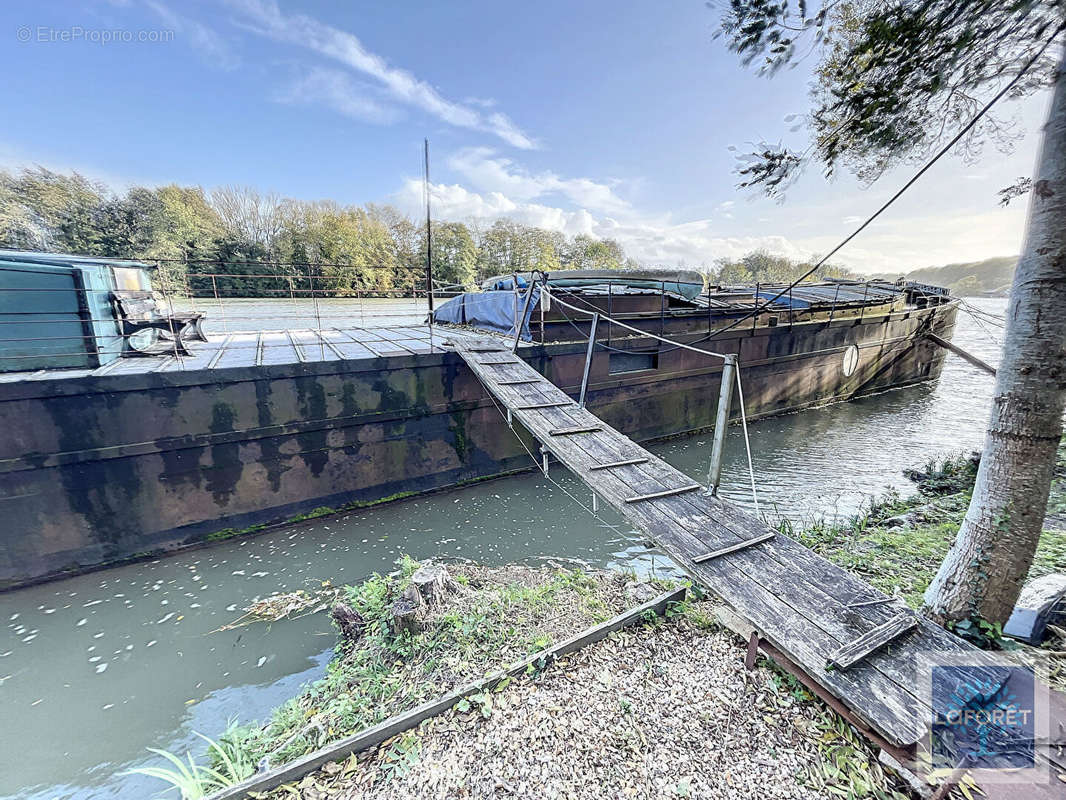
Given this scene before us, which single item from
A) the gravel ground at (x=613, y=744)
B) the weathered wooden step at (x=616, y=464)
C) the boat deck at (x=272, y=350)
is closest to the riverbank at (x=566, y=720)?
the gravel ground at (x=613, y=744)

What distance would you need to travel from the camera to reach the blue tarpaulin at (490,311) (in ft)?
23.1

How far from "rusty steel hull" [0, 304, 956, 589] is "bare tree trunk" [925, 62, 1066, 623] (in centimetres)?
534

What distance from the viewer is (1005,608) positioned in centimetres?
215

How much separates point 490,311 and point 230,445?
16.4 ft

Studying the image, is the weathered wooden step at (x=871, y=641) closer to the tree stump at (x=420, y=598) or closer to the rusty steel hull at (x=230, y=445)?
the tree stump at (x=420, y=598)

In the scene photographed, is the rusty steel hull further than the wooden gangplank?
Yes

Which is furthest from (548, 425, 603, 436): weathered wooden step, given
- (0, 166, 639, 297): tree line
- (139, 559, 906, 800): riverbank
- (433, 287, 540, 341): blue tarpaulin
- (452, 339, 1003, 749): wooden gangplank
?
A: (0, 166, 639, 297): tree line

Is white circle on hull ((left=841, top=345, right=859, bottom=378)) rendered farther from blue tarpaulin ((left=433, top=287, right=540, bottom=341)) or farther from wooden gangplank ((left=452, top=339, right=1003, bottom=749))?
wooden gangplank ((left=452, top=339, right=1003, bottom=749))

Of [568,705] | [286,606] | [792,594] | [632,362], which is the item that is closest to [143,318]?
[286,606]

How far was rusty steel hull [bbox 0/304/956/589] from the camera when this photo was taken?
4.32 metres

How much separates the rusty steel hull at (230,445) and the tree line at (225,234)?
12.3m

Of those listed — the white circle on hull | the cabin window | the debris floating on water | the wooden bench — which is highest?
the wooden bench

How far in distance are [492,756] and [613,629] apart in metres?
1.05
